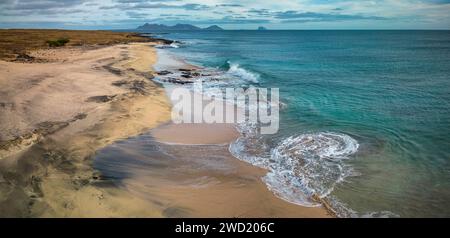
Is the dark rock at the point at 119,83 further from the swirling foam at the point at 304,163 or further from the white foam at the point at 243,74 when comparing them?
the swirling foam at the point at 304,163

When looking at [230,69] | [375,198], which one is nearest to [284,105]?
[375,198]

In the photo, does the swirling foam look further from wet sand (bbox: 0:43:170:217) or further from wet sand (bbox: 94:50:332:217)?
wet sand (bbox: 0:43:170:217)

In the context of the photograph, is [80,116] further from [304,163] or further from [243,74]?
[243,74]

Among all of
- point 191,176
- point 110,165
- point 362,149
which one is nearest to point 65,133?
point 110,165

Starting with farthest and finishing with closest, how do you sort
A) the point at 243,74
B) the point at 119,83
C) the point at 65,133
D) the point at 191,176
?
the point at 243,74 → the point at 119,83 → the point at 65,133 → the point at 191,176

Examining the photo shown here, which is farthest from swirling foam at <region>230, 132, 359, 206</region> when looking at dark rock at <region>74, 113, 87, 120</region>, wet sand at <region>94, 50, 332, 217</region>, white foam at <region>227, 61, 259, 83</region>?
white foam at <region>227, 61, 259, 83</region>

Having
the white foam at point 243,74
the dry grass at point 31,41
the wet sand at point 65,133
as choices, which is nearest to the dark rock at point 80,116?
the wet sand at point 65,133

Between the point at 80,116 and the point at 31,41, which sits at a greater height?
the point at 31,41

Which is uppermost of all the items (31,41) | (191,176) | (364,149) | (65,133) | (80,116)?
(31,41)

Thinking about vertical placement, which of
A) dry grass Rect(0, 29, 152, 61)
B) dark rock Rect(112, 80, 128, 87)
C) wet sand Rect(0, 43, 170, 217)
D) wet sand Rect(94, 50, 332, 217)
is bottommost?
wet sand Rect(94, 50, 332, 217)
